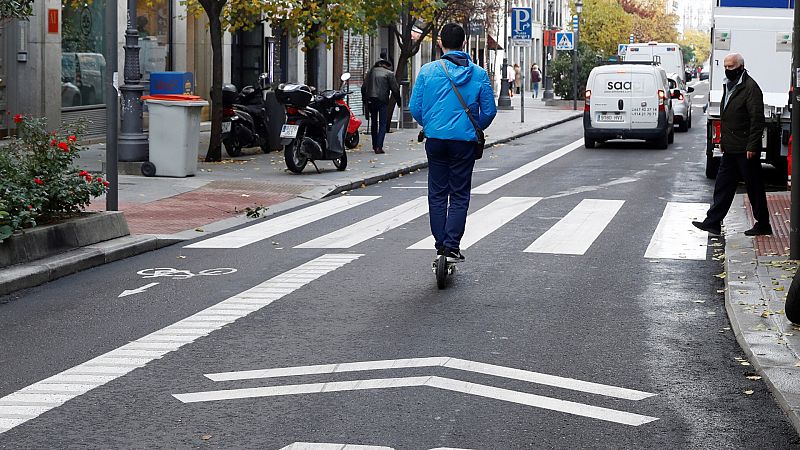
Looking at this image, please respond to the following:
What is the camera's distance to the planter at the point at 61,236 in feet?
32.4

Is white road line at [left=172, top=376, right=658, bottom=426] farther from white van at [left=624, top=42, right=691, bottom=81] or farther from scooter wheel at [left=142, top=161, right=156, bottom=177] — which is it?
white van at [left=624, top=42, right=691, bottom=81]

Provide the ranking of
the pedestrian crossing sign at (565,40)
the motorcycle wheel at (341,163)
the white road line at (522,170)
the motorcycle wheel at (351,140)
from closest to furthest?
1. the white road line at (522,170)
2. the motorcycle wheel at (341,163)
3. the motorcycle wheel at (351,140)
4. the pedestrian crossing sign at (565,40)

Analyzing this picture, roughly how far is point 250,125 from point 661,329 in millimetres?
15601

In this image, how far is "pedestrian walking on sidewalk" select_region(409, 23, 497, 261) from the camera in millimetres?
9688

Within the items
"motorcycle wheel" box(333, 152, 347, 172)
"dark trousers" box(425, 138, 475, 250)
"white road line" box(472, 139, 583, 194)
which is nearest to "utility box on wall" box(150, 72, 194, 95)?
"motorcycle wheel" box(333, 152, 347, 172)

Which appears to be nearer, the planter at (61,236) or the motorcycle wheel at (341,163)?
the planter at (61,236)

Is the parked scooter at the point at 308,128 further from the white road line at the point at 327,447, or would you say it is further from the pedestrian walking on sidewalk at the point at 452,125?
the white road line at the point at 327,447

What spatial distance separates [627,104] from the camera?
26750mm

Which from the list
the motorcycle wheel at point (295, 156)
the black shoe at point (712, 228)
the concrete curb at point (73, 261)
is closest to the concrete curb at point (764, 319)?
the black shoe at point (712, 228)

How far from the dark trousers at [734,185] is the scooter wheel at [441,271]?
4.12 m

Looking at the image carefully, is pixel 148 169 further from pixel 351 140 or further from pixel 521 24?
pixel 521 24

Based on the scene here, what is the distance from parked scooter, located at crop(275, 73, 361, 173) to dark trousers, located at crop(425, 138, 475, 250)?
374 inches

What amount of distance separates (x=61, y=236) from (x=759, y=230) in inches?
248

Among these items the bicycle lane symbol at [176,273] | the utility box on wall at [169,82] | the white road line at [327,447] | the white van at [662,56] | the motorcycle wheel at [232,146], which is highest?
the white van at [662,56]
